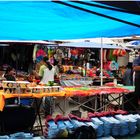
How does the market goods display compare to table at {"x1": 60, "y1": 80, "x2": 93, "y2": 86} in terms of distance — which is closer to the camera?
the market goods display

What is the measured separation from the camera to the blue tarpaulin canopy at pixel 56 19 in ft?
12.6

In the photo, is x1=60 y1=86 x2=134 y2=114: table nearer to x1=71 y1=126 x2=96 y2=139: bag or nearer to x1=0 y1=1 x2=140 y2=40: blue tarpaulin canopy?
x1=0 y1=1 x2=140 y2=40: blue tarpaulin canopy

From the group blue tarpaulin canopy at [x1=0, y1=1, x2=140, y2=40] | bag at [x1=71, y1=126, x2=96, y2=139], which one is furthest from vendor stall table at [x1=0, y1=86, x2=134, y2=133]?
bag at [x1=71, y1=126, x2=96, y2=139]

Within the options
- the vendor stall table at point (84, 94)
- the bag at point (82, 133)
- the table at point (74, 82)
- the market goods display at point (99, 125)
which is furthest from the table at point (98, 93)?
the table at point (74, 82)

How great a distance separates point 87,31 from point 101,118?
5.71ft

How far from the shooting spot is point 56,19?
467 centimetres

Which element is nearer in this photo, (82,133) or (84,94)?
(82,133)

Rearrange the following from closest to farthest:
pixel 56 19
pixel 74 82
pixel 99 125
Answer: pixel 56 19 → pixel 99 125 → pixel 74 82

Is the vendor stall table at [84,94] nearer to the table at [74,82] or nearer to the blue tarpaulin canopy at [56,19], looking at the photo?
the blue tarpaulin canopy at [56,19]

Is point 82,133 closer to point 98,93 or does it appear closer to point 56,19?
point 56,19

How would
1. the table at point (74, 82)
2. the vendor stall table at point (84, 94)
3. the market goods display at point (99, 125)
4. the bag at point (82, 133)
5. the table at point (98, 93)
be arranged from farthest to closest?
the table at point (74, 82) < the table at point (98, 93) < the vendor stall table at point (84, 94) < the market goods display at point (99, 125) < the bag at point (82, 133)

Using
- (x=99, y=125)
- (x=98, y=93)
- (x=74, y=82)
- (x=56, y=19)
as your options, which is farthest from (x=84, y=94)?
(x=74, y=82)

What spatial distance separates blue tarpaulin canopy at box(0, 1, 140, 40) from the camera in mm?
3848

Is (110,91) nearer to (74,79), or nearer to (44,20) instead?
(44,20)
